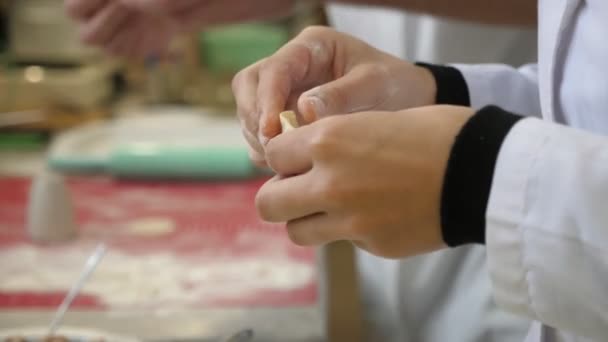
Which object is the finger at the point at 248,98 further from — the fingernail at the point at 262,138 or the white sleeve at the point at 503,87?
the white sleeve at the point at 503,87

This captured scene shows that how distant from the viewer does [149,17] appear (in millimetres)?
984

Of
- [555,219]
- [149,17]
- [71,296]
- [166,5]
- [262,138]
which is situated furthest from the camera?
[149,17]

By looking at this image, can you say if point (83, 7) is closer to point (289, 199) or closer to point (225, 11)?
point (225, 11)

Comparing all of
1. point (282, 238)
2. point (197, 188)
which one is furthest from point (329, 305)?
point (197, 188)

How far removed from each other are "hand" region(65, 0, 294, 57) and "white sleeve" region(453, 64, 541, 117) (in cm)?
33

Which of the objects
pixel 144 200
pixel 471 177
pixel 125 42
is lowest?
pixel 144 200

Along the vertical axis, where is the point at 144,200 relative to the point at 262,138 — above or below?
below

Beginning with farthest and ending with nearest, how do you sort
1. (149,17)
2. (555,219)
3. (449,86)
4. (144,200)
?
1. (144,200)
2. (149,17)
3. (449,86)
4. (555,219)

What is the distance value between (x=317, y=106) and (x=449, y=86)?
0.15m

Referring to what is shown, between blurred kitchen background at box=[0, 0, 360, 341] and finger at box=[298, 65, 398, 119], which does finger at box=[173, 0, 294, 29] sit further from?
finger at box=[298, 65, 398, 119]

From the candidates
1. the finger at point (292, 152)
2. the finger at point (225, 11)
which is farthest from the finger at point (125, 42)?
the finger at point (292, 152)

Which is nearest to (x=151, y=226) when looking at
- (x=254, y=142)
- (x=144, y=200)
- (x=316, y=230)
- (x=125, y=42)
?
(x=144, y=200)

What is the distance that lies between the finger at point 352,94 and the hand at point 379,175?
58mm

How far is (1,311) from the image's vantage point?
0.81 metres
